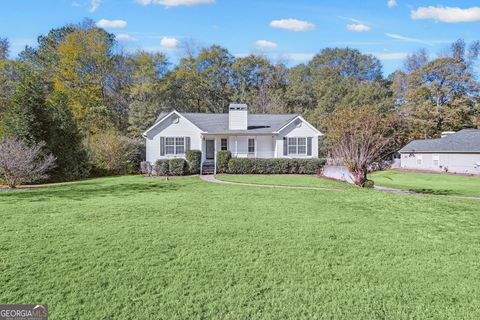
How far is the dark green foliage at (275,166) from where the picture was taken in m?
22.4

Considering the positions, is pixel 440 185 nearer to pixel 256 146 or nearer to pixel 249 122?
pixel 256 146

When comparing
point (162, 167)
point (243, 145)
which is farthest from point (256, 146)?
point (162, 167)

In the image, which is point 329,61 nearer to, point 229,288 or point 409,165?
point 409,165

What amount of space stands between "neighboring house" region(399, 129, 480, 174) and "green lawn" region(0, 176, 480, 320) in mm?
23857

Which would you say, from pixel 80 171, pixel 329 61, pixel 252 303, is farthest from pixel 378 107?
pixel 252 303

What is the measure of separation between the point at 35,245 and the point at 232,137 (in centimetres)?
1991

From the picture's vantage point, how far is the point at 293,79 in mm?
50906

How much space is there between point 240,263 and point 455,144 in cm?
3192

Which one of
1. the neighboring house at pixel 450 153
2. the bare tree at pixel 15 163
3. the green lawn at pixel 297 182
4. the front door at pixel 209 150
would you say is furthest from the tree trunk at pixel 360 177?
the neighboring house at pixel 450 153

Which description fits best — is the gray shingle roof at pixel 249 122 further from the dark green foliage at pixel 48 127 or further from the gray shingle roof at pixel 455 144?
the gray shingle roof at pixel 455 144

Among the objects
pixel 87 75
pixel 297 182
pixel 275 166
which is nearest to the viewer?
pixel 297 182

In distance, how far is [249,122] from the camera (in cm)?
2680

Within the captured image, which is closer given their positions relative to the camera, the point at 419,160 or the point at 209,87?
the point at 419,160

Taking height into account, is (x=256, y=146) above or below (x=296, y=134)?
below
